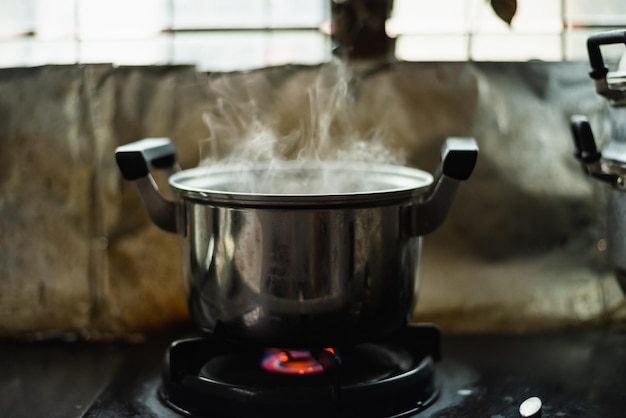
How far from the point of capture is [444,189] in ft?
3.04

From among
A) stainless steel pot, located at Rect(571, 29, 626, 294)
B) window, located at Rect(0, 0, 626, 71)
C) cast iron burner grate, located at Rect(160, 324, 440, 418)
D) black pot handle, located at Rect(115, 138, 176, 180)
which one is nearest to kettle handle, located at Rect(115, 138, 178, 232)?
black pot handle, located at Rect(115, 138, 176, 180)

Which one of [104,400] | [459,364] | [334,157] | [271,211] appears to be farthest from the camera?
[334,157]

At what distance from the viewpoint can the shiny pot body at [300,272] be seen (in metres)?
0.85

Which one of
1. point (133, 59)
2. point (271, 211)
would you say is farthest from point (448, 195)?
point (133, 59)

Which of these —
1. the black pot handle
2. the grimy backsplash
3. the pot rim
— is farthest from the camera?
the grimy backsplash

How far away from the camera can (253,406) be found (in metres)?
0.88

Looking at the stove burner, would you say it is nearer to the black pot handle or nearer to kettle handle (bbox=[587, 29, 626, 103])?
the black pot handle

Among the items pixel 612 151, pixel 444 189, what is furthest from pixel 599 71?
pixel 444 189

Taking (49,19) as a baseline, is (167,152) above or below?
below

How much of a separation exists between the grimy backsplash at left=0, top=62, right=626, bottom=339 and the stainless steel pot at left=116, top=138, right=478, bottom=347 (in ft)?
0.89

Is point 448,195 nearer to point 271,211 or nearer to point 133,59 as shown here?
point 271,211

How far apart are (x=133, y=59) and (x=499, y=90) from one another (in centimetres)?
63

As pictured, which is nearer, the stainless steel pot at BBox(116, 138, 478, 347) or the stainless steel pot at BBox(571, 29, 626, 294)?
the stainless steel pot at BBox(116, 138, 478, 347)

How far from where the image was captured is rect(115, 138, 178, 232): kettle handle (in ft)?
3.09
